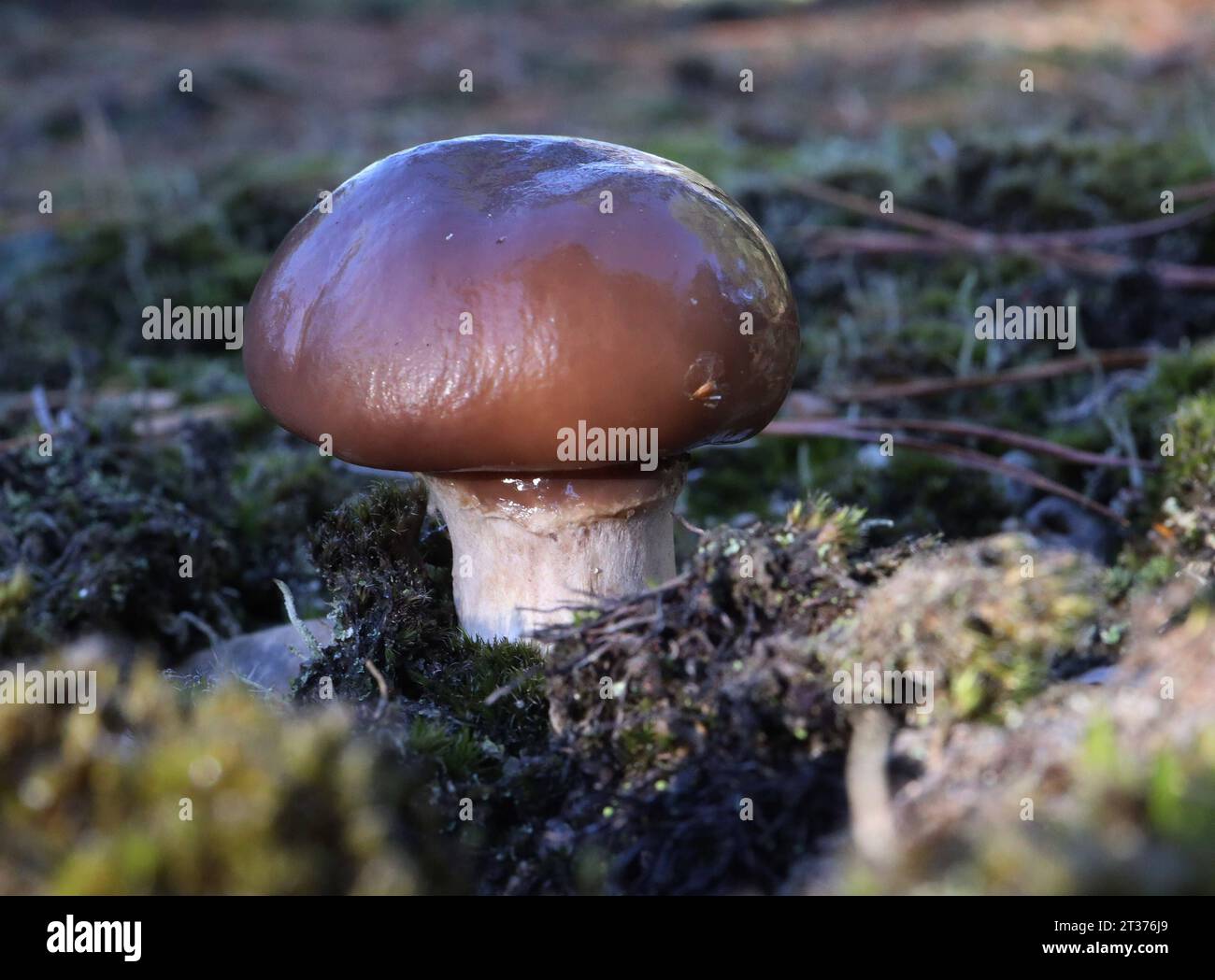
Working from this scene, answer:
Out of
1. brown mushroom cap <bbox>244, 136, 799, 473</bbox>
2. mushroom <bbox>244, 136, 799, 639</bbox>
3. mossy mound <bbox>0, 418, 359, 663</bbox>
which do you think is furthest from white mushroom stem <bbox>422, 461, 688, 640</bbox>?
mossy mound <bbox>0, 418, 359, 663</bbox>

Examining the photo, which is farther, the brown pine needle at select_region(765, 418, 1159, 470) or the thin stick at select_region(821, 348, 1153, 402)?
the thin stick at select_region(821, 348, 1153, 402)

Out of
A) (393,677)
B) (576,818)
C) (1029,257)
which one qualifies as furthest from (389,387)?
(1029,257)

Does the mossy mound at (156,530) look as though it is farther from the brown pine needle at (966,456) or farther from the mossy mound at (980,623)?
the mossy mound at (980,623)

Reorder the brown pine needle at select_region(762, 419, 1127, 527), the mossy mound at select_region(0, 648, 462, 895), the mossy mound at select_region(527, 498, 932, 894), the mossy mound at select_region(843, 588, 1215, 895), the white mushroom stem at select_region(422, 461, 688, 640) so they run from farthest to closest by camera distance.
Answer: the brown pine needle at select_region(762, 419, 1127, 527), the white mushroom stem at select_region(422, 461, 688, 640), the mossy mound at select_region(527, 498, 932, 894), the mossy mound at select_region(0, 648, 462, 895), the mossy mound at select_region(843, 588, 1215, 895)

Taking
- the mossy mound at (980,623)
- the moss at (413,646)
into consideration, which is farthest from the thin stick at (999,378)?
the mossy mound at (980,623)

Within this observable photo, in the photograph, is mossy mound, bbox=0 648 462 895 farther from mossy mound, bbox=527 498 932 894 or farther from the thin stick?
the thin stick

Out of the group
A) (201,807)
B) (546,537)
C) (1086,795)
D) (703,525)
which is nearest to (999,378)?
(703,525)

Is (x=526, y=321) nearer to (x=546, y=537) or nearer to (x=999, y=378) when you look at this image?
(x=546, y=537)
